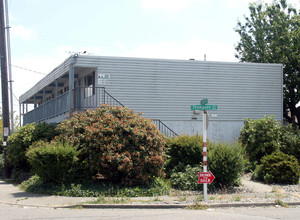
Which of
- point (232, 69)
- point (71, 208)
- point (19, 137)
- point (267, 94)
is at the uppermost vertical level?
point (232, 69)

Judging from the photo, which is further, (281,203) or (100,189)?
(100,189)

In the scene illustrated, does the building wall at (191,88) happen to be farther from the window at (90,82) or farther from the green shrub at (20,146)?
the green shrub at (20,146)

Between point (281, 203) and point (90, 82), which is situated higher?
point (90, 82)

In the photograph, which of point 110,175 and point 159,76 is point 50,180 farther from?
point 159,76

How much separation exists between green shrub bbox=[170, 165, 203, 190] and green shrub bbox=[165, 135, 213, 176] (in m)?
0.36

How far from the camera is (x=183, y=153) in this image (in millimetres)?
14820

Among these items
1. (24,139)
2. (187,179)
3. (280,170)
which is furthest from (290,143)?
(24,139)

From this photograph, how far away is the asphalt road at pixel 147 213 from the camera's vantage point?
938 cm

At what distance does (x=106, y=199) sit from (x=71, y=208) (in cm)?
121

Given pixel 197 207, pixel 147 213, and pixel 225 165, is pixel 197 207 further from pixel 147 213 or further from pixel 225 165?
pixel 225 165

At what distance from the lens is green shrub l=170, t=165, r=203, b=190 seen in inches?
531

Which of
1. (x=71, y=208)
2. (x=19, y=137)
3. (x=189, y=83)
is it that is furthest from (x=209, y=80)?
(x=71, y=208)

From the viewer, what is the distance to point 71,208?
35.1 feet

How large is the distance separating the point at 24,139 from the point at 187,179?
695 cm
